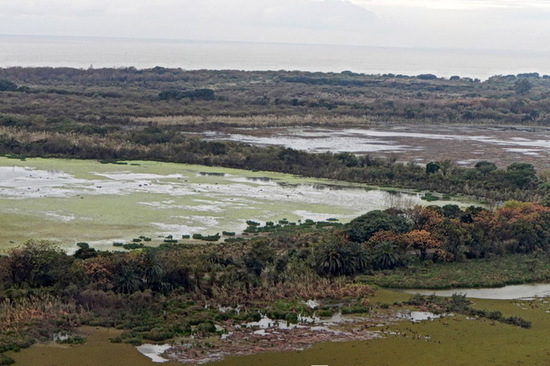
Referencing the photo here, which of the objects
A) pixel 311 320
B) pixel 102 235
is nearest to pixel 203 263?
pixel 311 320

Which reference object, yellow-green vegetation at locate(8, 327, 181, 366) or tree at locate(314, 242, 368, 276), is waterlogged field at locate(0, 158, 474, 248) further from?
yellow-green vegetation at locate(8, 327, 181, 366)

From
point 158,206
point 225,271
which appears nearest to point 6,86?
point 158,206

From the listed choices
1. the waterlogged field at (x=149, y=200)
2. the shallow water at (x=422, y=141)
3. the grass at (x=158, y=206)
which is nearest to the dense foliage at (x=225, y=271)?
the grass at (x=158, y=206)

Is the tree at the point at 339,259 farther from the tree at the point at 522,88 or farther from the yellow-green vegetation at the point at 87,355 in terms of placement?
the tree at the point at 522,88

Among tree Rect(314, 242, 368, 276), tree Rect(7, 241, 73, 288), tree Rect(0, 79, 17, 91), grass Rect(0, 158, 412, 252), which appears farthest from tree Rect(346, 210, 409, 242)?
tree Rect(0, 79, 17, 91)

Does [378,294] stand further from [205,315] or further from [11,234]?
[11,234]

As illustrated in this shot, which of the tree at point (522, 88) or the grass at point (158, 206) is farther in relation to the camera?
the tree at point (522, 88)
